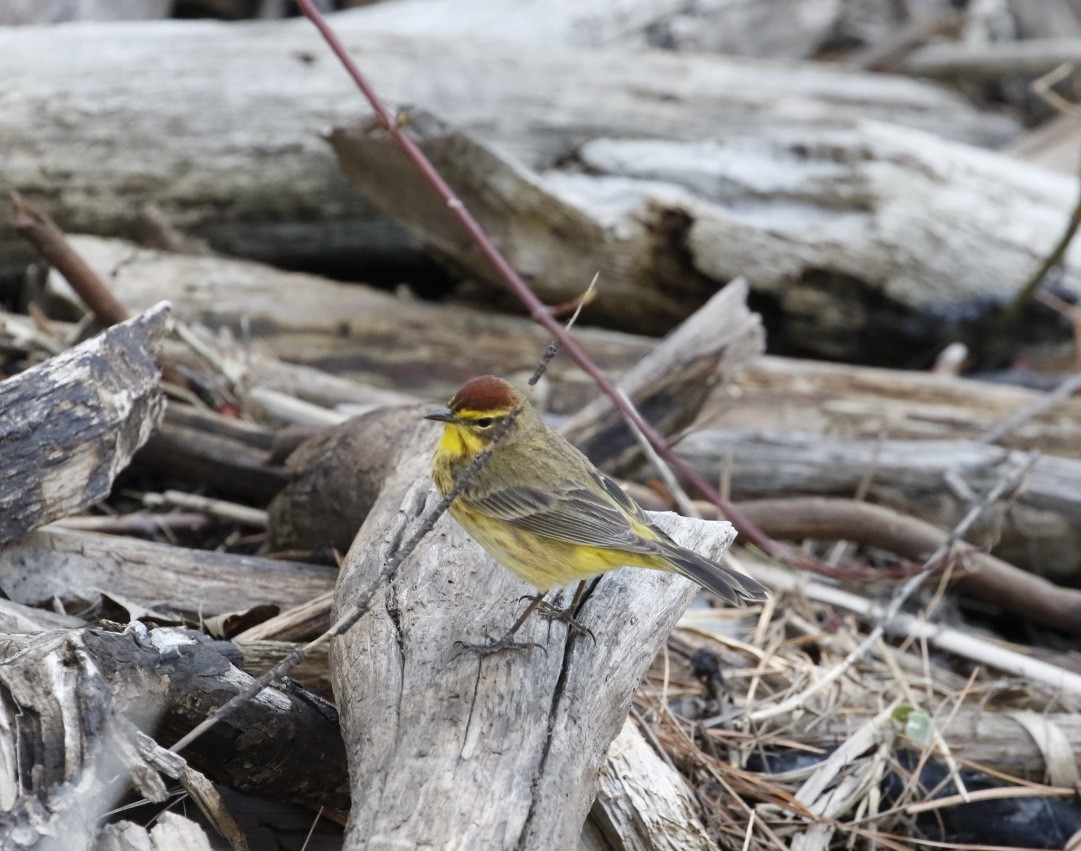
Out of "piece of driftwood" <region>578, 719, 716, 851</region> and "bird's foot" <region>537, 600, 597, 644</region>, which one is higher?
"bird's foot" <region>537, 600, 597, 644</region>

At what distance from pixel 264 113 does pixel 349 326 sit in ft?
4.51

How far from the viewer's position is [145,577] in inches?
143

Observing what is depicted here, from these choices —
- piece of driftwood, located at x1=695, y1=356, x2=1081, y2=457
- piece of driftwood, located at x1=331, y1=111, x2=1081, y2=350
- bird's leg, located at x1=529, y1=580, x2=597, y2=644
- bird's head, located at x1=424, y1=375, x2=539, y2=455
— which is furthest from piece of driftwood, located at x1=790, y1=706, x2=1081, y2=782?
piece of driftwood, located at x1=331, y1=111, x2=1081, y2=350

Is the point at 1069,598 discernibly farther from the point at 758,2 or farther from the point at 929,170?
the point at 758,2

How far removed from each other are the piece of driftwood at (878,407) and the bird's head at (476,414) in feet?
7.61

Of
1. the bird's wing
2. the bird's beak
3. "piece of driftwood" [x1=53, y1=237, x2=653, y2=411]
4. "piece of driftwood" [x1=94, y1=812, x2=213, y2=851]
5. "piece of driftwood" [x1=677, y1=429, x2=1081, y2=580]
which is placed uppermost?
the bird's beak

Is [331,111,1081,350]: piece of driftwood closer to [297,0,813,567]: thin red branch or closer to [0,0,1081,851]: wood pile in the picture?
[0,0,1081,851]: wood pile

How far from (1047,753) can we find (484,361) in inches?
122

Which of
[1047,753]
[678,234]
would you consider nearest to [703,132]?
[678,234]

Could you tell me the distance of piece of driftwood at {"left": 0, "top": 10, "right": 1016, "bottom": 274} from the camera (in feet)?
19.1

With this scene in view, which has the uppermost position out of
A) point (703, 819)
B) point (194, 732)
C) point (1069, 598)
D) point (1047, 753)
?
point (194, 732)

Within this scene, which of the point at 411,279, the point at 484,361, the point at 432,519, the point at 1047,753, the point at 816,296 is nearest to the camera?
the point at 432,519

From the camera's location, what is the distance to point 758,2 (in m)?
8.98

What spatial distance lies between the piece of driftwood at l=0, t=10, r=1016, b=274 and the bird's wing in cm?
339
